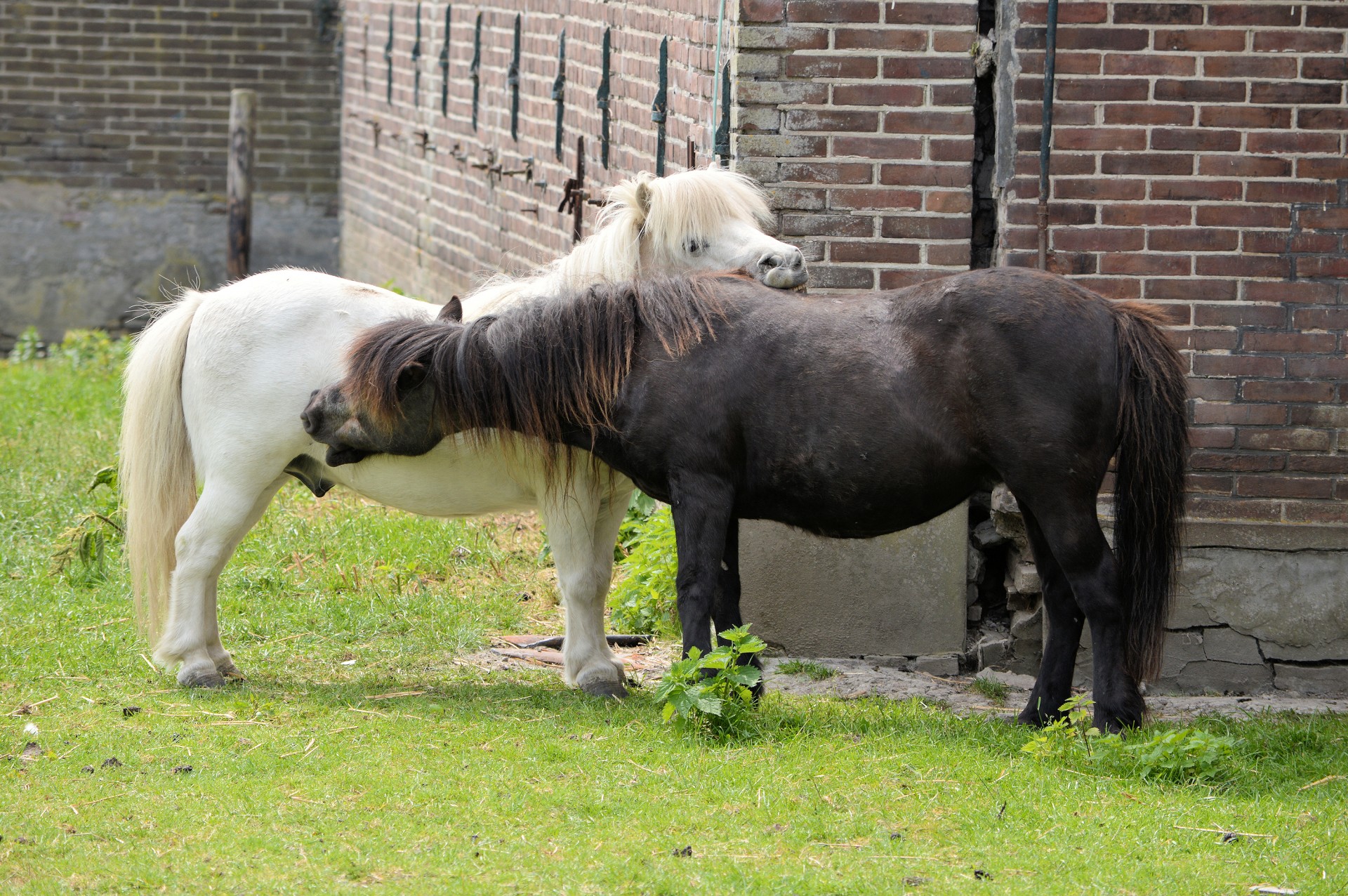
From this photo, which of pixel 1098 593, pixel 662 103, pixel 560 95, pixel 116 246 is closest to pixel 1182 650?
pixel 1098 593

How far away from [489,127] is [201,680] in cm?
628

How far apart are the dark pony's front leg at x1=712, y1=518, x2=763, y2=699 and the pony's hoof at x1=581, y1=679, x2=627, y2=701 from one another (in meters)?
0.49

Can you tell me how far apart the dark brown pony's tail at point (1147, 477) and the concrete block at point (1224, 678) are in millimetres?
1085

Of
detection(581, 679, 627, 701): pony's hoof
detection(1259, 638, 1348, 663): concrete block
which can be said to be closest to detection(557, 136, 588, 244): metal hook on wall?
detection(581, 679, 627, 701): pony's hoof

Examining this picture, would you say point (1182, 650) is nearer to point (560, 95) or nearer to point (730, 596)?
point (730, 596)

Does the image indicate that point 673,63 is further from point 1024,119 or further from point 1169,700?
point 1169,700

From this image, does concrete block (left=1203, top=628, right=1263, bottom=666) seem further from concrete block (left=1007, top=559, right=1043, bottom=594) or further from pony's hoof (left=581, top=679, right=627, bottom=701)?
pony's hoof (left=581, top=679, right=627, bottom=701)

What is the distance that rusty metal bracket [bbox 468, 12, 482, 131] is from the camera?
10.9 meters

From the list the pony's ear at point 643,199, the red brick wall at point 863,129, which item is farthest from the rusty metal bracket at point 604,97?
the pony's ear at point 643,199

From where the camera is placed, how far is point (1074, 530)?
438 cm

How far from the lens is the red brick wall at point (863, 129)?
544 cm

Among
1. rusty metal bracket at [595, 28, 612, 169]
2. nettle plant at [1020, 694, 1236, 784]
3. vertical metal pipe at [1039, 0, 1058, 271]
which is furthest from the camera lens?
rusty metal bracket at [595, 28, 612, 169]

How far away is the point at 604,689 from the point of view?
17.1 ft

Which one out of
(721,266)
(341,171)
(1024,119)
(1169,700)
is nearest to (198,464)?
(721,266)
